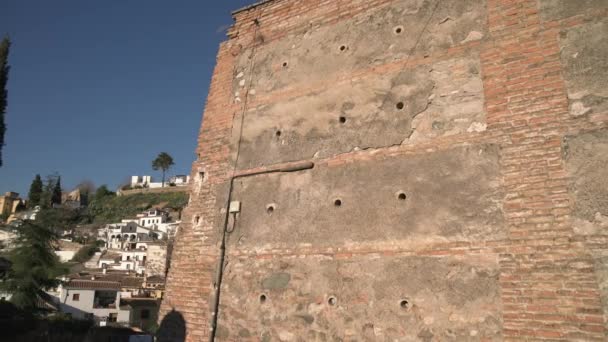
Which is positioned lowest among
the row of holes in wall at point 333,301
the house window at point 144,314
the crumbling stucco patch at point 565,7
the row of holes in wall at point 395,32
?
the house window at point 144,314

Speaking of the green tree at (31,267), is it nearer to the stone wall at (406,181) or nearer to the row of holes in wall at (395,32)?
the stone wall at (406,181)

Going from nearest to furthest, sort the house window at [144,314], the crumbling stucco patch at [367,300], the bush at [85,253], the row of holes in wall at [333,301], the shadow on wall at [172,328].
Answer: the crumbling stucco patch at [367,300] → the row of holes in wall at [333,301] → the shadow on wall at [172,328] → the house window at [144,314] → the bush at [85,253]

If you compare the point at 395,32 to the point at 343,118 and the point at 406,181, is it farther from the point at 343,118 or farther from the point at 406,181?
the point at 406,181

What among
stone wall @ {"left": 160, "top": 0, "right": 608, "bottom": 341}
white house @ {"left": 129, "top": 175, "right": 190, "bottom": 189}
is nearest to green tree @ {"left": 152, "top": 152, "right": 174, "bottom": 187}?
white house @ {"left": 129, "top": 175, "right": 190, "bottom": 189}

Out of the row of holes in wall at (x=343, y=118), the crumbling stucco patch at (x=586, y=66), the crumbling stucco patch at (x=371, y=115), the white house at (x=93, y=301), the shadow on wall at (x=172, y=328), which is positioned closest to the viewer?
the crumbling stucco patch at (x=586, y=66)

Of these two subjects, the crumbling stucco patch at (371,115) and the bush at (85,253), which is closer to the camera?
the crumbling stucco patch at (371,115)

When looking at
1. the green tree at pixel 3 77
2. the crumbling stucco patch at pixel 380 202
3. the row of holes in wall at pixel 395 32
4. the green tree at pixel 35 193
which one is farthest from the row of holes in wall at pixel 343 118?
the green tree at pixel 35 193

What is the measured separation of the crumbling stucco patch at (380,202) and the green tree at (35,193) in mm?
79887

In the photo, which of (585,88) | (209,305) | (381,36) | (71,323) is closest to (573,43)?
(585,88)

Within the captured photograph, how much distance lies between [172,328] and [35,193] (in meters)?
82.4

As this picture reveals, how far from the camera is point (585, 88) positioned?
478 cm

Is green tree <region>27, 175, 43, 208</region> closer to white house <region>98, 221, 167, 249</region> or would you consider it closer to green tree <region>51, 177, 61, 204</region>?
green tree <region>51, 177, 61, 204</region>

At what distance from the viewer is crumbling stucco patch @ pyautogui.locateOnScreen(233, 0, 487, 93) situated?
19.5 ft

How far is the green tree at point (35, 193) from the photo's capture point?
74.9 metres
